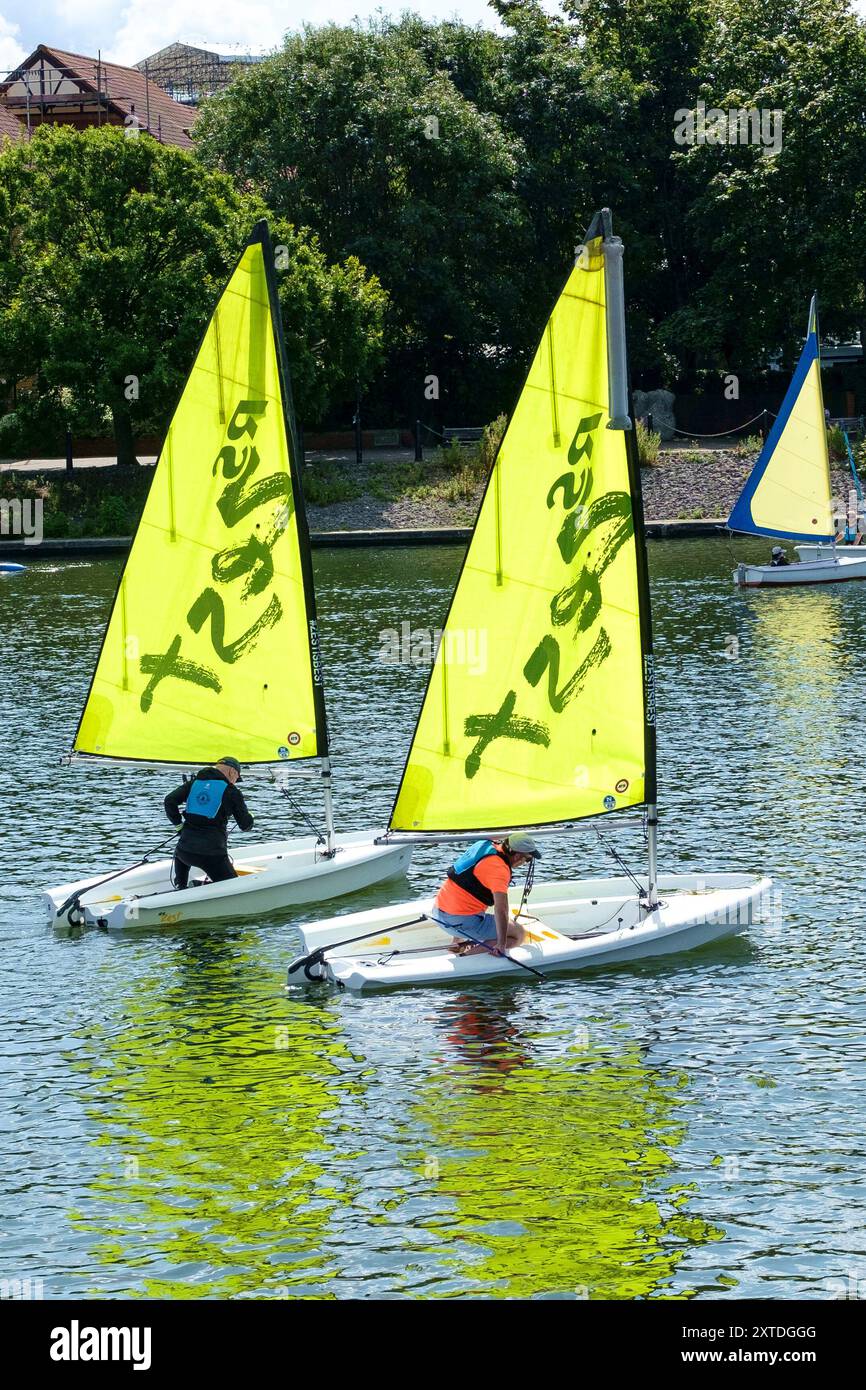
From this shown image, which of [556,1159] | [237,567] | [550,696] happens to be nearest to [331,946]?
[550,696]

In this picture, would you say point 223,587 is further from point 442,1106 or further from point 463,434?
point 463,434

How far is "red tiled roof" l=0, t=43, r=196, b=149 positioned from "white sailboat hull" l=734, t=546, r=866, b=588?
65174mm

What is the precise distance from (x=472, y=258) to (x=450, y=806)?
68.2 m

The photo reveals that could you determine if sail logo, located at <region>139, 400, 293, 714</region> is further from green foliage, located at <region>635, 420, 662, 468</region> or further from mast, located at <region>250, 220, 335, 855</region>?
green foliage, located at <region>635, 420, 662, 468</region>

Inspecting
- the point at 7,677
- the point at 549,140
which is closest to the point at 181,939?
the point at 7,677

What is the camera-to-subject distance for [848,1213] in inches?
595

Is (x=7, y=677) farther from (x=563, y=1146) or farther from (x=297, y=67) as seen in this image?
(x=297, y=67)

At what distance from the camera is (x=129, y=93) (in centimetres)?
11775

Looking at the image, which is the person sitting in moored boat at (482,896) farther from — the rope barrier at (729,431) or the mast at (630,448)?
the rope barrier at (729,431)

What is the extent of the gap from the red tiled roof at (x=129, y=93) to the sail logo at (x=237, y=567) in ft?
297

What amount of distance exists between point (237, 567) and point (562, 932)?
6641 millimetres

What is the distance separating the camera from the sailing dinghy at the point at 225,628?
936 inches
